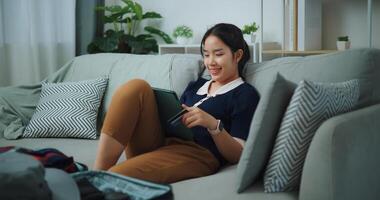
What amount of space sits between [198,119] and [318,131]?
422 millimetres

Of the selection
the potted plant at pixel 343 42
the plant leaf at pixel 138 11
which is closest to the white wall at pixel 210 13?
the plant leaf at pixel 138 11

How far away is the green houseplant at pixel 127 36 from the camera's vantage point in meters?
3.19

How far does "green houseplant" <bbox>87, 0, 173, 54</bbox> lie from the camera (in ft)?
10.5

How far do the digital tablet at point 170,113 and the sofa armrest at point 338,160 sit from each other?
0.52 meters

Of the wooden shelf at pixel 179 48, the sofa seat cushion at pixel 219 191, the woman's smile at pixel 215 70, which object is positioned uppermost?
the wooden shelf at pixel 179 48

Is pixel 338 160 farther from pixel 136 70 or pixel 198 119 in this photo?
pixel 136 70

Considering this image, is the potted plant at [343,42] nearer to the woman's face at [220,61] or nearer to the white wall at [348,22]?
the white wall at [348,22]

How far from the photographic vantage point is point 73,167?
1134mm

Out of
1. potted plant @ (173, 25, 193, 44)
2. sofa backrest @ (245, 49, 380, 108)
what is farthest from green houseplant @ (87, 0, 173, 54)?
sofa backrest @ (245, 49, 380, 108)

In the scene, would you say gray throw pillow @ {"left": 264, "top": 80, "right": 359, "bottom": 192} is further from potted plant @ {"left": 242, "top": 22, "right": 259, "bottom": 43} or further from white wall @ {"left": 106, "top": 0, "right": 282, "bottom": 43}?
white wall @ {"left": 106, "top": 0, "right": 282, "bottom": 43}

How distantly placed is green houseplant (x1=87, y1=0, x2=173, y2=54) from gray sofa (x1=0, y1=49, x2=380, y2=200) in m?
0.74

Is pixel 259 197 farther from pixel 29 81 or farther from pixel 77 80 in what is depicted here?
pixel 29 81

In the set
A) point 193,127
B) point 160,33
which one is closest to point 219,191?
point 193,127

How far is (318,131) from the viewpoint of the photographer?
114cm
